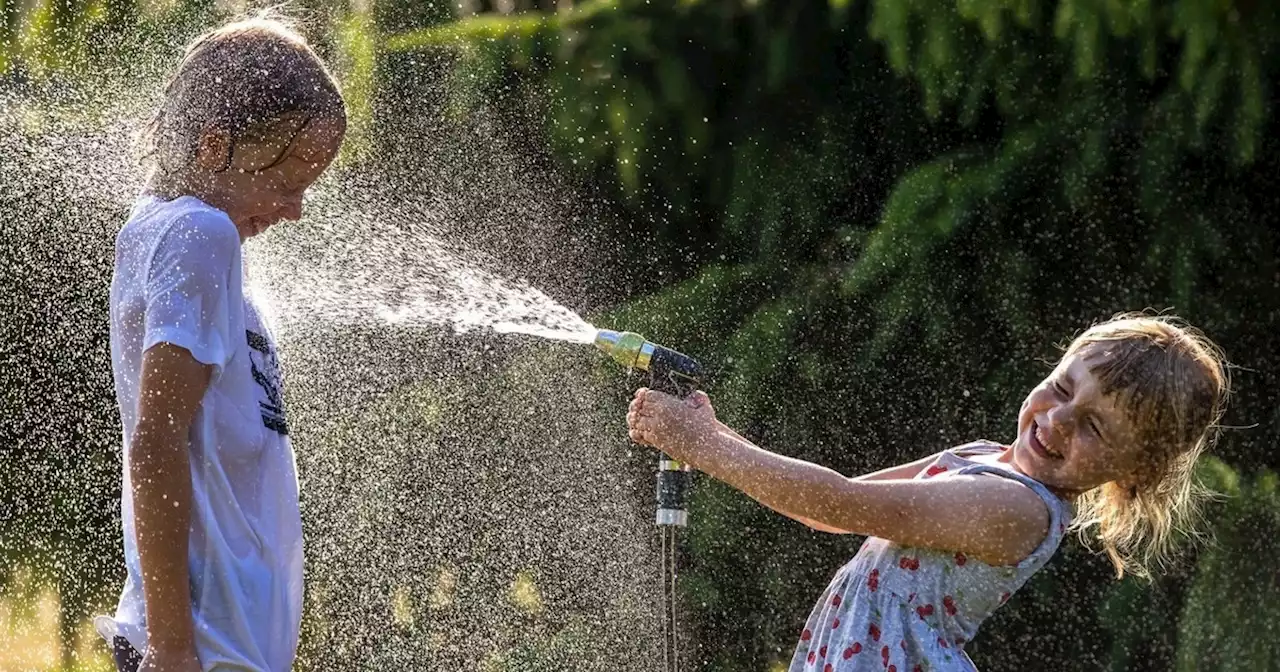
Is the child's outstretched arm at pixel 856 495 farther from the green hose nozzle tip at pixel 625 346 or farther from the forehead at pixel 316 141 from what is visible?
the forehead at pixel 316 141

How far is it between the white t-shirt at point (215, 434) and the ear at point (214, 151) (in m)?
0.08

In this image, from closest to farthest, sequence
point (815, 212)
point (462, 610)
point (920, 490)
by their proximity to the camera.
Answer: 1. point (920, 490)
2. point (815, 212)
3. point (462, 610)

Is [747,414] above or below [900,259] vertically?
below

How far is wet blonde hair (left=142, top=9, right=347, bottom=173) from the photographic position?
6.86 ft

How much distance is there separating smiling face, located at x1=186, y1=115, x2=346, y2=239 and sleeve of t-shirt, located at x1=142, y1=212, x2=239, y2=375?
0.34 ft

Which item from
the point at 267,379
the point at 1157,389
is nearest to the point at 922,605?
the point at 1157,389

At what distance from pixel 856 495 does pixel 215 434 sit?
0.84 meters

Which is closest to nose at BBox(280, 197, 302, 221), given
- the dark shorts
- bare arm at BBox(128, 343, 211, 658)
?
bare arm at BBox(128, 343, 211, 658)

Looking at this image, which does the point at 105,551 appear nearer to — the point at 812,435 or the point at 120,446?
the point at 120,446

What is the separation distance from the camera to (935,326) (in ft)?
11.8

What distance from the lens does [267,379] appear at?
7.01 ft

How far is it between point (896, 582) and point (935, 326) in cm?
136

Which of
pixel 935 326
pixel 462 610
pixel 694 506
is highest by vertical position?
pixel 935 326

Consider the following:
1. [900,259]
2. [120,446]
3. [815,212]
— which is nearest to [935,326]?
→ [900,259]
